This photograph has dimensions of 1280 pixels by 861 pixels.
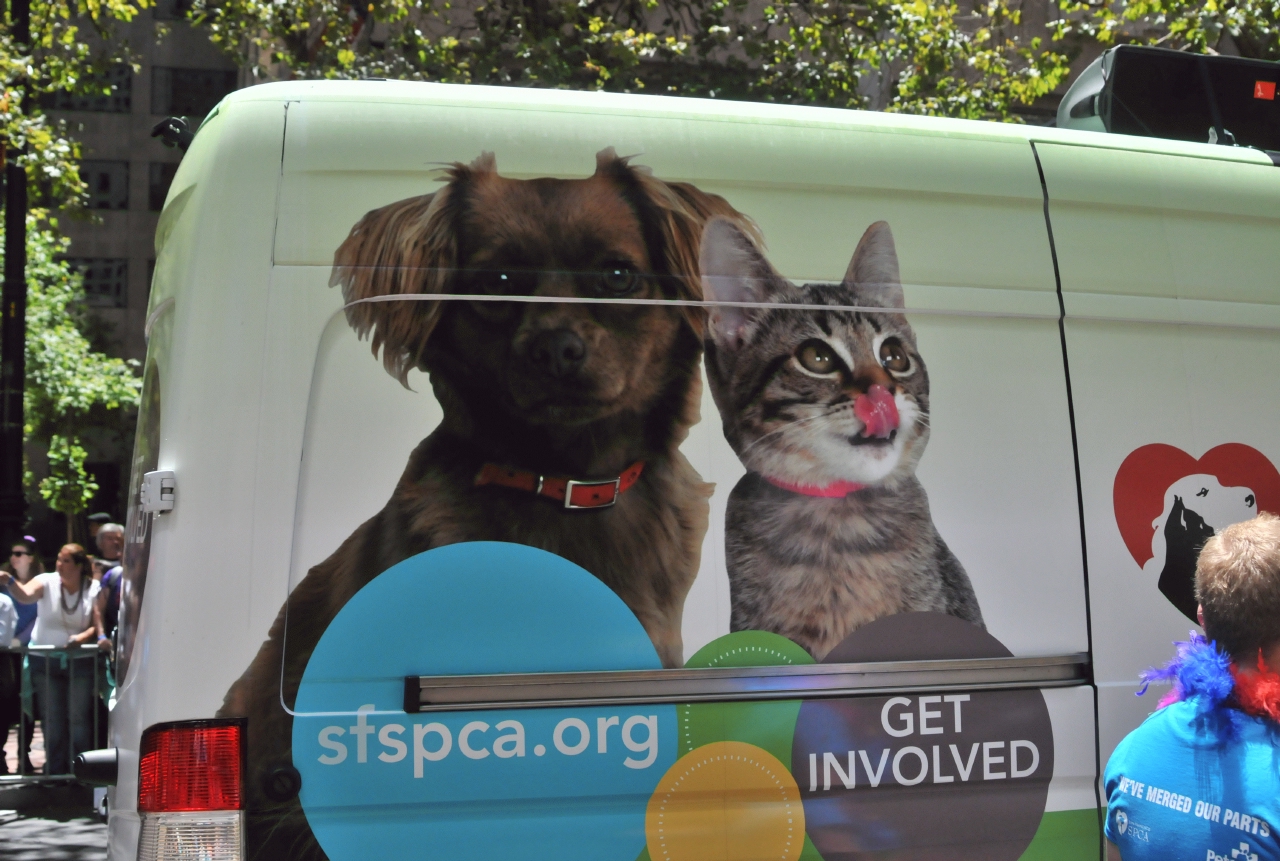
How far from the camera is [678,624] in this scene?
114 inches

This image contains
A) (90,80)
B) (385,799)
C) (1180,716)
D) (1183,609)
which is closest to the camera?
(1180,716)

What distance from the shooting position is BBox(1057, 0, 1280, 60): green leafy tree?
9.93 m

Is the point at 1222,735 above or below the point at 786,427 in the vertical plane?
below

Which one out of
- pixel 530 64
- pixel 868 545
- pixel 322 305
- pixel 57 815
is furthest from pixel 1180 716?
pixel 530 64

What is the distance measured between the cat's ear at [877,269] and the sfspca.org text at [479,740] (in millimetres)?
1207

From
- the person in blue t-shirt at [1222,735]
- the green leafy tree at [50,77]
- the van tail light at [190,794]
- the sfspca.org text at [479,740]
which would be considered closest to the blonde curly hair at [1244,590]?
the person in blue t-shirt at [1222,735]

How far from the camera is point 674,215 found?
119 inches

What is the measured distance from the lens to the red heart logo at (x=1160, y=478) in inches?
130

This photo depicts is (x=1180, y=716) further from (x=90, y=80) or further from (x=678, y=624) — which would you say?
(x=90, y=80)

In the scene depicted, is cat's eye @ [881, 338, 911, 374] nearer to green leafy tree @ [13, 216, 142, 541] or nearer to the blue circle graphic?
the blue circle graphic

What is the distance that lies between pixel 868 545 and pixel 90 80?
43.0 ft

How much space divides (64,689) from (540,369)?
6.65m

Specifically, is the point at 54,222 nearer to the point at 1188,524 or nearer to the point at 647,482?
the point at 647,482

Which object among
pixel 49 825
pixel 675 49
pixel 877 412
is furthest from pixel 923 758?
pixel 675 49
